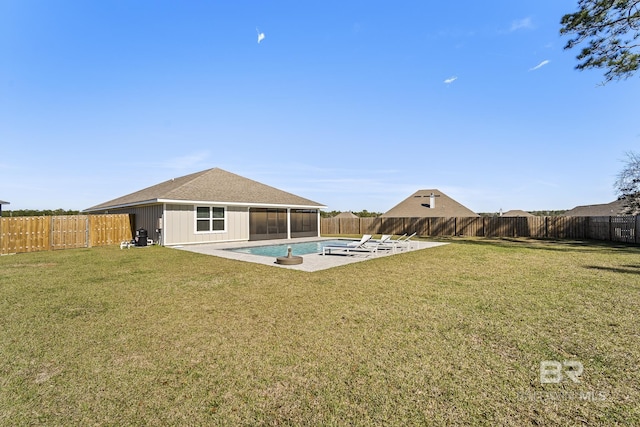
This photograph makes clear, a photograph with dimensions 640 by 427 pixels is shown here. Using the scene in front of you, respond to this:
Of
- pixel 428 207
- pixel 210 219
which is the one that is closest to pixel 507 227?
pixel 428 207

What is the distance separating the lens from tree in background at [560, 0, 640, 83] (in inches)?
485

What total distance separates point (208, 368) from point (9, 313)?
461 centimetres

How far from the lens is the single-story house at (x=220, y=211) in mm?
15812

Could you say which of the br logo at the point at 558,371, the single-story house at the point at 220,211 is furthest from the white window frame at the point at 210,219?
the br logo at the point at 558,371

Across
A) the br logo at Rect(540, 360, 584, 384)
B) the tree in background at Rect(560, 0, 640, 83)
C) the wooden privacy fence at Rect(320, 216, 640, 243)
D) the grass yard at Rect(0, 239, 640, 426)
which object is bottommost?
the br logo at Rect(540, 360, 584, 384)

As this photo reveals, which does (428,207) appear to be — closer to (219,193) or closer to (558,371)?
(219,193)

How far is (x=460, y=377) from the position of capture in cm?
284

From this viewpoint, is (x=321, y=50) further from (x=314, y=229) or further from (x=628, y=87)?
(x=628, y=87)

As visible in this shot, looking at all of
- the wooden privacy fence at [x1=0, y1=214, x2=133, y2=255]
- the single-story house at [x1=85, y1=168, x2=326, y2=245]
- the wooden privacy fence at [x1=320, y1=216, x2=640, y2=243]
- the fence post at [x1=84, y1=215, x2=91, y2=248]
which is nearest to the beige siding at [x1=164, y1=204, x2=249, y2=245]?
the single-story house at [x1=85, y1=168, x2=326, y2=245]

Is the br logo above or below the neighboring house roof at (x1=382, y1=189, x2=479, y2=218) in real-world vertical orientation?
below

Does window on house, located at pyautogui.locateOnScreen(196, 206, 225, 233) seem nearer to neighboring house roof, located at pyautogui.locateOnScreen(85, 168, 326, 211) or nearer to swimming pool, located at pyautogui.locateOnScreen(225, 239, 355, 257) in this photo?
neighboring house roof, located at pyautogui.locateOnScreen(85, 168, 326, 211)

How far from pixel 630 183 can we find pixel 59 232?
3597cm

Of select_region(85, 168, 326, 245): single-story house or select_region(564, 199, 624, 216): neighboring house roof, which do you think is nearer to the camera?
select_region(85, 168, 326, 245): single-story house

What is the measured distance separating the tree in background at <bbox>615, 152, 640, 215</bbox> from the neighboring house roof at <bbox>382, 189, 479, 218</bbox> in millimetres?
12113
